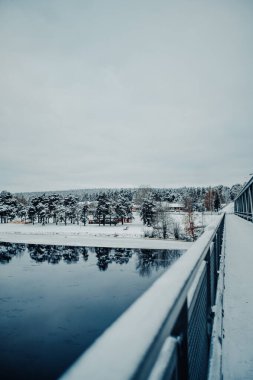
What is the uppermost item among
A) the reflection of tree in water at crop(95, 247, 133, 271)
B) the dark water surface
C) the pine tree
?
the pine tree

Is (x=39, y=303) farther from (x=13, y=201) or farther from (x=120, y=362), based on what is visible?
(x=13, y=201)

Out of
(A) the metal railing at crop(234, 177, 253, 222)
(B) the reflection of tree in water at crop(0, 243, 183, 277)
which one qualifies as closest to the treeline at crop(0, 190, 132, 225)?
(B) the reflection of tree in water at crop(0, 243, 183, 277)

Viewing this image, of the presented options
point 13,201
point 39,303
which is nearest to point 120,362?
point 39,303

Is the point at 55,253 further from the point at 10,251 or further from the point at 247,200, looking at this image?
the point at 247,200

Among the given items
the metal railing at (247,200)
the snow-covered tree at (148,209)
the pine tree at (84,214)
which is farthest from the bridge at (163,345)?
the pine tree at (84,214)

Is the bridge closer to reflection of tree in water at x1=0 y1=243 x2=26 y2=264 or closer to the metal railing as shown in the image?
the metal railing

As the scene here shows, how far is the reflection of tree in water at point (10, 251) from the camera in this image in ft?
143

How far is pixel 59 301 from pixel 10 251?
30.6m

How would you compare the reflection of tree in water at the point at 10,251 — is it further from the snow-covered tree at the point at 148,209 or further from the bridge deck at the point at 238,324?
the bridge deck at the point at 238,324

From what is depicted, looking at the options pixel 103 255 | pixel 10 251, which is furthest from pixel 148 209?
pixel 10 251

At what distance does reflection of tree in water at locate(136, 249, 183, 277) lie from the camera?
33981 mm

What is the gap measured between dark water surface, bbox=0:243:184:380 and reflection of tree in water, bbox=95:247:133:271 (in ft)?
0.36

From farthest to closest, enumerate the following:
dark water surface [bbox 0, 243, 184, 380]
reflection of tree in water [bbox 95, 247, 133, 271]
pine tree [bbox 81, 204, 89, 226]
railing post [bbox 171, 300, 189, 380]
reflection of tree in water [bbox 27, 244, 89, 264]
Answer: pine tree [bbox 81, 204, 89, 226] → reflection of tree in water [bbox 27, 244, 89, 264] → reflection of tree in water [bbox 95, 247, 133, 271] → dark water surface [bbox 0, 243, 184, 380] → railing post [bbox 171, 300, 189, 380]

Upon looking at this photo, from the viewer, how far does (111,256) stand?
4309cm
